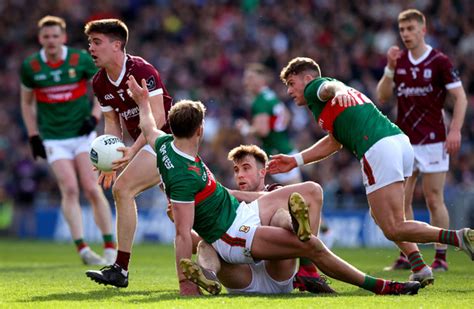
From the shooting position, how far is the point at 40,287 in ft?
27.1

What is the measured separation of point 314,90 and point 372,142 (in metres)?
0.64

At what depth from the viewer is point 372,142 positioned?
299 inches

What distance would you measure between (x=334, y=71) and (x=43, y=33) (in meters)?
9.74

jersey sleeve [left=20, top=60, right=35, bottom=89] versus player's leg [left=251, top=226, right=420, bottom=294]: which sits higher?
jersey sleeve [left=20, top=60, right=35, bottom=89]

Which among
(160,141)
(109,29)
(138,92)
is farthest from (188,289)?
(109,29)

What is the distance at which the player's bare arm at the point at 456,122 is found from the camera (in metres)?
9.66

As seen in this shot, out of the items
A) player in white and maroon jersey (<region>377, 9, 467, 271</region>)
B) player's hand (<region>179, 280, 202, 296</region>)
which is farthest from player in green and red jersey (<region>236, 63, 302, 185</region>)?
player's hand (<region>179, 280, 202, 296</region>)

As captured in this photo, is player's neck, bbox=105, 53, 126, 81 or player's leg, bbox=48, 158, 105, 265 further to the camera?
player's leg, bbox=48, 158, 105, 265

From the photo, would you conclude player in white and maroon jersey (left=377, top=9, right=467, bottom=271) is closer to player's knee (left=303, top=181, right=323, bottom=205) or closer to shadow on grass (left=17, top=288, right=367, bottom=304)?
shadow on grass (left=17, top=288, right=367, bottom=304)

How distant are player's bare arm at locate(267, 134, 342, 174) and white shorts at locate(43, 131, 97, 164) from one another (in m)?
4.27

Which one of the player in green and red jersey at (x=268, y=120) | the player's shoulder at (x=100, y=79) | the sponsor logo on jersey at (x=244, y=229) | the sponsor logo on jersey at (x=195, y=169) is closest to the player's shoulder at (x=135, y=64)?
the player's shoulder at (x=100, y=79)

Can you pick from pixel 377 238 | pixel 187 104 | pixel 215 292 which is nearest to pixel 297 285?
pixel 215 292

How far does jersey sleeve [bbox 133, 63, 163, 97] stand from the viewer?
816cm

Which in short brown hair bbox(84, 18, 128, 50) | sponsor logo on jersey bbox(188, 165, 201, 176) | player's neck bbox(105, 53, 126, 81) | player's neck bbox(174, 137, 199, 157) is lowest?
sponsor logo on jersey bbox(188, 165, 201, 176)
